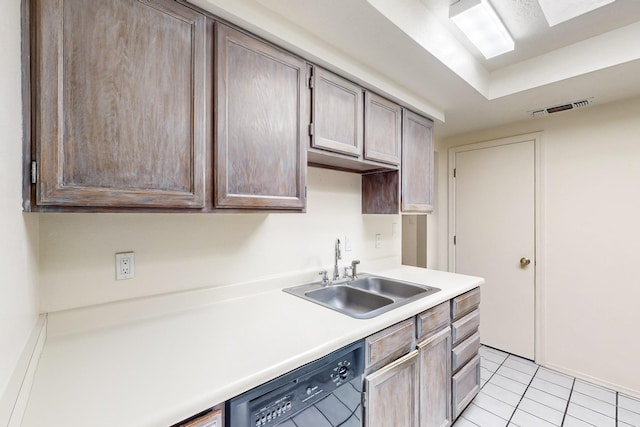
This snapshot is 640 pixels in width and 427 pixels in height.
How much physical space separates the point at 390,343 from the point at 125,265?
1.19 metres

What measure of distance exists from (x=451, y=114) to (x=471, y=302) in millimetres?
1556

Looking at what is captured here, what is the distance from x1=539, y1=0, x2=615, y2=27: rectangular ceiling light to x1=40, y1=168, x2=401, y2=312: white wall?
54.6 inches

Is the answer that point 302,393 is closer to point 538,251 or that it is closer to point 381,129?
point 381,129

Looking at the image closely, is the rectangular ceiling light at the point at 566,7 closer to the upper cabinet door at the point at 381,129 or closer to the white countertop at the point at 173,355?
the upper cabinet door at the point at 381,129

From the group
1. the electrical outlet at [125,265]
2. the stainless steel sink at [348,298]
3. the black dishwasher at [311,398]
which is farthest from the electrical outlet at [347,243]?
the electrical outlet at [125,265]

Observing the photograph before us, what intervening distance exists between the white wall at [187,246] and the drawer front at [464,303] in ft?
2.42

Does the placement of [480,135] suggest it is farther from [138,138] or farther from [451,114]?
[138,138]

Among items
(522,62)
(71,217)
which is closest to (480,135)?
(522,62)

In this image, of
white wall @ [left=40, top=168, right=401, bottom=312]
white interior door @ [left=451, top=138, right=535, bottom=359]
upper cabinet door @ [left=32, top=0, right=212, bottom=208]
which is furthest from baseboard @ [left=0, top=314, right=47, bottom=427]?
white interior door @ [left=451, top=138, right=535, bottom=359]

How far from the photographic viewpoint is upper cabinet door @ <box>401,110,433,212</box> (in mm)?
2018

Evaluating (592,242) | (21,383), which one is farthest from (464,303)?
(21,383)

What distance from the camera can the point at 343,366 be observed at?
108cm

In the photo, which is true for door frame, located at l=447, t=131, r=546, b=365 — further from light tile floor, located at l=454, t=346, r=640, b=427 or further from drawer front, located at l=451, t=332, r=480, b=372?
drawer front, located at l=451, t=332, r=480, b=372

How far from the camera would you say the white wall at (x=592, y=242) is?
A: 6.86 ft
